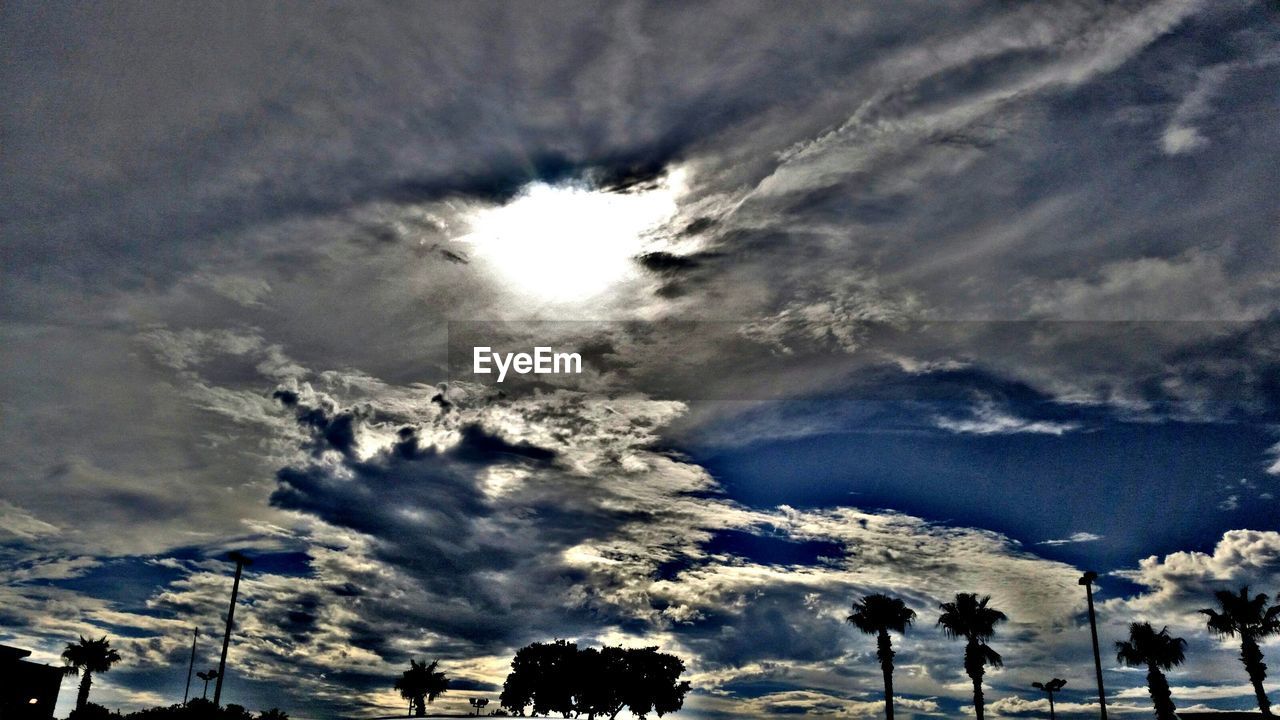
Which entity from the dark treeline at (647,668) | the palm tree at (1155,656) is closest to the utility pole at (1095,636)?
the dark treeline at (647,668)

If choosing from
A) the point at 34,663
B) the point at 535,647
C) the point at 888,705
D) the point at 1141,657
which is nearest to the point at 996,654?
the point at 888,705

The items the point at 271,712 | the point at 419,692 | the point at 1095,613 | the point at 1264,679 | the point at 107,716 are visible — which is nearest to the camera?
the point at 1095,613

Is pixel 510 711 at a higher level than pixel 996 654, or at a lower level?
lower

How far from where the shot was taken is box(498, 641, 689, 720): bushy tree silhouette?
70.2 m

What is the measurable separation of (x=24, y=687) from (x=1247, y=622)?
87223mm

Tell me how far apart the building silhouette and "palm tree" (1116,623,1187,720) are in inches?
3047

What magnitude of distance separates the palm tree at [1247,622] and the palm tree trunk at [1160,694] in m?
6.78

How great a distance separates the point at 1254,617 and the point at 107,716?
80962mm

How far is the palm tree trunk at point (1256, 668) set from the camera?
139 ft

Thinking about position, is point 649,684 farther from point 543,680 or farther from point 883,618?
point 883,618

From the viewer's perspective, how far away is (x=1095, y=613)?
33.3 m

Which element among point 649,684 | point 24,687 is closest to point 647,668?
point 649,684

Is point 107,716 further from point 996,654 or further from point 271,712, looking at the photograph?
point 996,654

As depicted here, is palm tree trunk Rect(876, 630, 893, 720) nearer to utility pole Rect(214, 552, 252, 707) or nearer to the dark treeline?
the dark treeline
